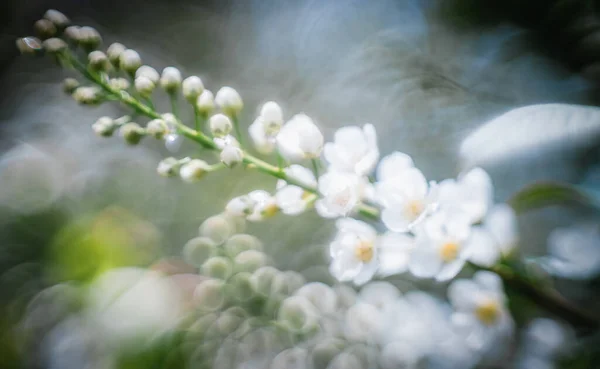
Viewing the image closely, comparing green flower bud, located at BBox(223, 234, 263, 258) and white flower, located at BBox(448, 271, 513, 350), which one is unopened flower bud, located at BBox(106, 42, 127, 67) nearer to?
green flower bud, located at BBox(223, 234, 263, 258)

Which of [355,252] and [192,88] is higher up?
[192,88]

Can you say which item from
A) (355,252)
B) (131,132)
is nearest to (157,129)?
(131,132)

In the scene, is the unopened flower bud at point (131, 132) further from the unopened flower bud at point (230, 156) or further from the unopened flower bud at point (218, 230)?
the unopened flower bud at point (218, 230)

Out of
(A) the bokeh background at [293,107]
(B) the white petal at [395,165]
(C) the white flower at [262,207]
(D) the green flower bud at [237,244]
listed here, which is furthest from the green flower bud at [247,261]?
(B) the white petal at [395,165]

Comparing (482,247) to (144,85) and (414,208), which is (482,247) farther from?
(144,85)

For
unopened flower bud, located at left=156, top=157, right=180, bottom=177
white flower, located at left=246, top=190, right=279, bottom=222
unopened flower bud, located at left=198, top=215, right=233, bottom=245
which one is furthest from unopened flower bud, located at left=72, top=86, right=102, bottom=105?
unopened flower bud, located at left=198, top=215, right=233, bottom=245
